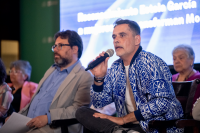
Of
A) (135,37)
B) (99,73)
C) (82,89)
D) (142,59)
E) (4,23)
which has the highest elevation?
(4,23)

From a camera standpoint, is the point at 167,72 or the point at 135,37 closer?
the point at 167,72

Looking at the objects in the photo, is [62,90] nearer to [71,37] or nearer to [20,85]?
[71,37]

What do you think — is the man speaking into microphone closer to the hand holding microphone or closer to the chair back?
the hand holding microphone

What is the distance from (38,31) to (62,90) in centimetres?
248

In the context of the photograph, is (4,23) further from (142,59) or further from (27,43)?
(142,59)

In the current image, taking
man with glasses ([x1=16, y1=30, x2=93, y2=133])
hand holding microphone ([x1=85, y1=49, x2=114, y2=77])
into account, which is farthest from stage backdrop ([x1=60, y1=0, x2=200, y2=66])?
Answer: hand holding microphone ([x1=85, y1=49, x2=114, y2=77])

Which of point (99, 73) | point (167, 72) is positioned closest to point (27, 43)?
point (99, 73)

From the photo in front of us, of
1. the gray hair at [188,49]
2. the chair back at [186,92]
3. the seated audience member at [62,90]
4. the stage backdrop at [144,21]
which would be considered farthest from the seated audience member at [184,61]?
the seated audience member at [62,90]

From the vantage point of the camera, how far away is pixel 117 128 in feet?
4.17

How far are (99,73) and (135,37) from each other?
0.42 m

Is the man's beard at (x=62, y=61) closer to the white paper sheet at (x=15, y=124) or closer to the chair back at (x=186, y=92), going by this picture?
the white paper sheet at (x=15, y=124)

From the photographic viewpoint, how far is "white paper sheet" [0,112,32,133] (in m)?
1.80

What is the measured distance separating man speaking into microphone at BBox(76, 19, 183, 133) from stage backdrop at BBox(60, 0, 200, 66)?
3.93 feet

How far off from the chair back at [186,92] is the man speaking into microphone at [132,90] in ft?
0.73
